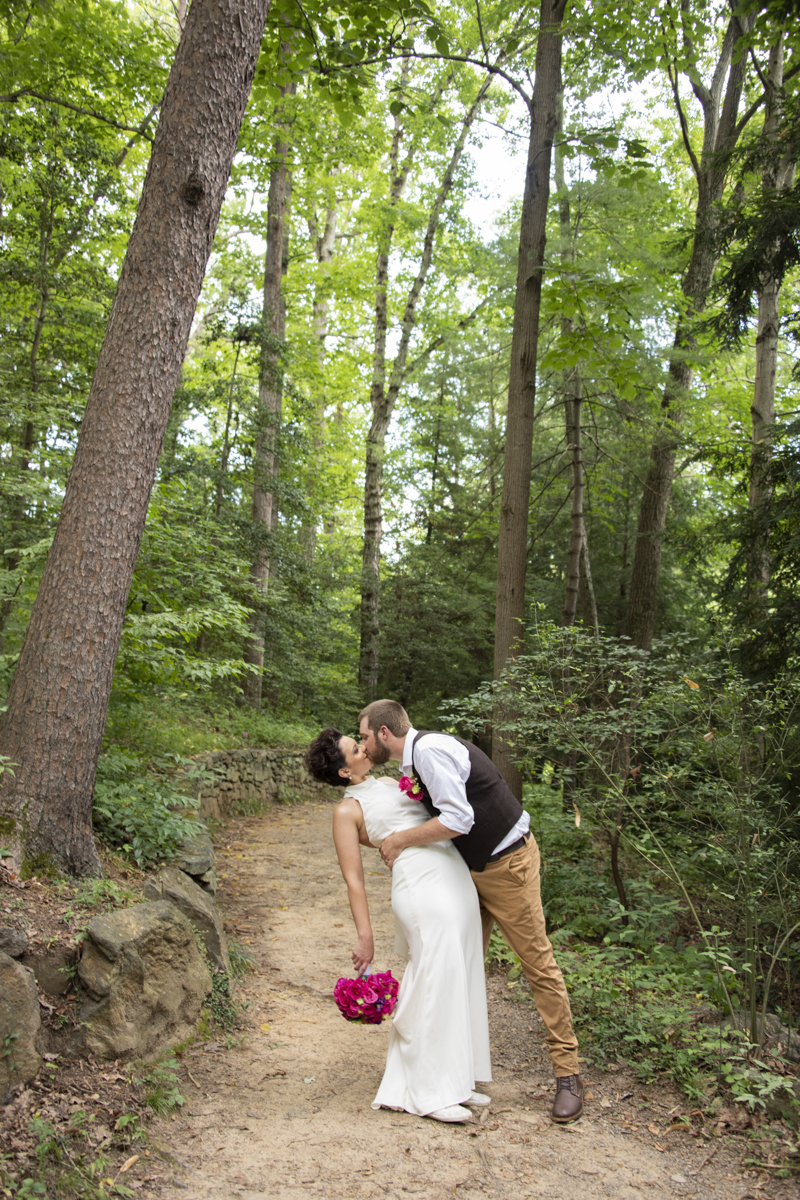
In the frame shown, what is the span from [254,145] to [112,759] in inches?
405

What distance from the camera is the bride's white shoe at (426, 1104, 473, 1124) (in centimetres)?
322

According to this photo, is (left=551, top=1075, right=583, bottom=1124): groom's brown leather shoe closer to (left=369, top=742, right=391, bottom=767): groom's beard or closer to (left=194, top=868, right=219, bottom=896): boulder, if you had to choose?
(left=369, top=742, right=391, bottom=767): groom's beard

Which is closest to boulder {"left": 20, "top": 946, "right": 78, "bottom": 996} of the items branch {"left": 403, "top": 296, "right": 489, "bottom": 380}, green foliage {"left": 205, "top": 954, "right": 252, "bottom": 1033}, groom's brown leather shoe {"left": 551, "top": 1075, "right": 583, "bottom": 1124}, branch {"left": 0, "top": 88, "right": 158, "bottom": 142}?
green foliage {"left": 205, "top": 954, "right": 252, "bottom": 1033}

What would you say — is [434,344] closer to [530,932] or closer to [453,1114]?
[530,932]

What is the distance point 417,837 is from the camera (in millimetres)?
3326

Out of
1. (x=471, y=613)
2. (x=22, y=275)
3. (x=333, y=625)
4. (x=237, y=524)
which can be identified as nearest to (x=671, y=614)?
(x=471, y=613)

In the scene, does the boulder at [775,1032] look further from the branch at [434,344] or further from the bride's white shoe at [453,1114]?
the branch at [434,344]

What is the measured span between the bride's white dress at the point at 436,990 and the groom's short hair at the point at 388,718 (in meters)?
0.44

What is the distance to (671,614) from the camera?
41.9 feet

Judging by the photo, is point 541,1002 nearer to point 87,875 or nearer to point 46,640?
point 87,875

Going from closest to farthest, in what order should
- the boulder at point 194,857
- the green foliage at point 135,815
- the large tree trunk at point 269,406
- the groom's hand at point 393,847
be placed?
the groom's hand at point 393,847, the green foliage at point 135,815, the boulder at point 194,857, the large tree trunk at point 269,406

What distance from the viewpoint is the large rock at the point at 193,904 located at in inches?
169

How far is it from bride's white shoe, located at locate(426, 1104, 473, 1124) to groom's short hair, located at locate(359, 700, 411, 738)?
1578mm

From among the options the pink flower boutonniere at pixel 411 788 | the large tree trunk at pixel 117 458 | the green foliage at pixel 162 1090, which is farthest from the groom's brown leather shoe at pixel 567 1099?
the large tree trunk at pixel 117 458
